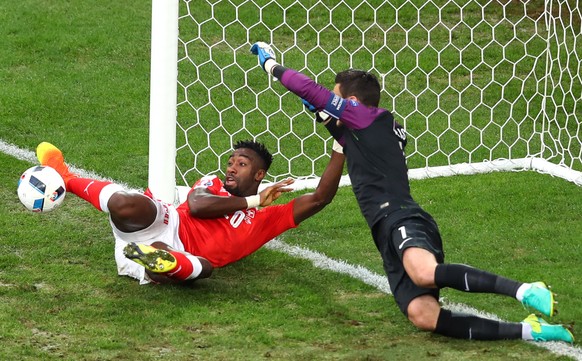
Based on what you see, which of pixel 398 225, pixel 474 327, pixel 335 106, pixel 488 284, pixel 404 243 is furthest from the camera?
pixel 335 106

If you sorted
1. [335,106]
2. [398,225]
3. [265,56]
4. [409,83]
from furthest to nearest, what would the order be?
[409,83] → [265,56] → [335,106] → [398,225]

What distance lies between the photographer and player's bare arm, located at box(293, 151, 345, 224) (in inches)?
263

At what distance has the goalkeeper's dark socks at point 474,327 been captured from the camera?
18.3 feet

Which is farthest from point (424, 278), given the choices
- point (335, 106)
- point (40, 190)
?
point (40, 190)

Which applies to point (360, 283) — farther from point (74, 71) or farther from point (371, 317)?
point (74, 71)

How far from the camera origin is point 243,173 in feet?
22.2

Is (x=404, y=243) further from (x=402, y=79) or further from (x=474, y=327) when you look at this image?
(x=402, y=79)

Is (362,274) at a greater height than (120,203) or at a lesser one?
lesser

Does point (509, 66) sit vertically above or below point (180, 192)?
above

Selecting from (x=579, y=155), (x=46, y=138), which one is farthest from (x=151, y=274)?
(x=579, y=155)

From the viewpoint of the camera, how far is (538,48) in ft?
36.5

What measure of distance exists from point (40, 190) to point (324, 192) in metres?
1.61

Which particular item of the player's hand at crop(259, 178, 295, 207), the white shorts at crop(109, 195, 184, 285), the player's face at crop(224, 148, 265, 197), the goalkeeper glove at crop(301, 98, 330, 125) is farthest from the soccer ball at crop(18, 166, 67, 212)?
the goalkeeper glove at crop(301, 98, 330, 125)

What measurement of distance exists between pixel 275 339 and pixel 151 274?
3.55ft
